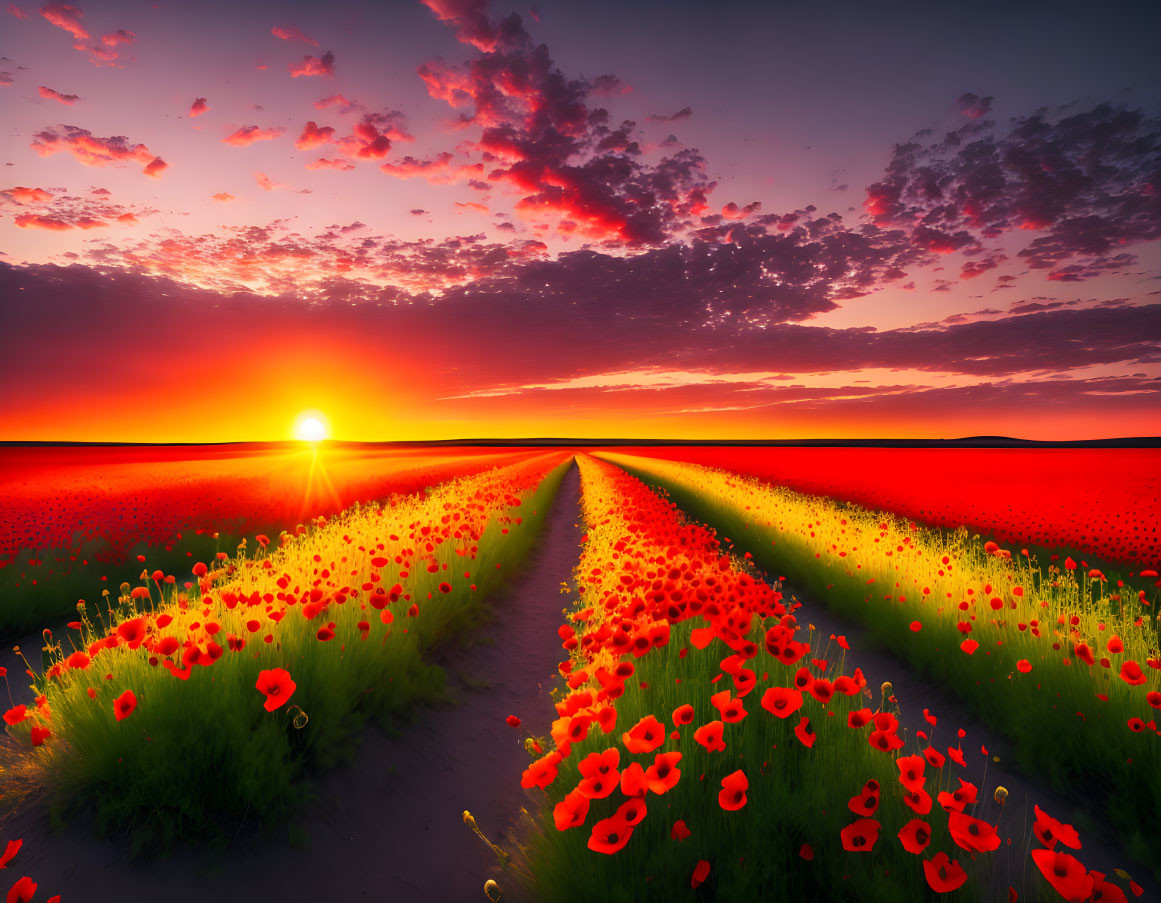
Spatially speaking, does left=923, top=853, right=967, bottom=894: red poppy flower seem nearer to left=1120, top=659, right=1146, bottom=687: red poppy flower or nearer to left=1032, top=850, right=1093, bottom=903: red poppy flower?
left=1032, top=850, right=1093, bottom=903: red poppy flower

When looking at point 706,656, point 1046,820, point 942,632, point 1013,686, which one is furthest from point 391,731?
point 942,632

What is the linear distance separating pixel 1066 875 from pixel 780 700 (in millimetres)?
1196

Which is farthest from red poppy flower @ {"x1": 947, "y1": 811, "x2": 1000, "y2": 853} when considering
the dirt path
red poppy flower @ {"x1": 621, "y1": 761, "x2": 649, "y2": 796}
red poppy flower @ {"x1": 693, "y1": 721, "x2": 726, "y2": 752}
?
the dirt path

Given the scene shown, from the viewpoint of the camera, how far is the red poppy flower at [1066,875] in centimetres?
171

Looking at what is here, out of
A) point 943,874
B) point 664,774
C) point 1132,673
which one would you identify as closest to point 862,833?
point 943,874

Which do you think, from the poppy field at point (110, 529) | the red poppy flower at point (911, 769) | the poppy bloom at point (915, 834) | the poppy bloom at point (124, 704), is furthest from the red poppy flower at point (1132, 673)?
the poppy field at point (110, 529)

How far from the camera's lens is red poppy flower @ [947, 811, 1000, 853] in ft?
6.30

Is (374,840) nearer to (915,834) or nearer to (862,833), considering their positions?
(862,833)

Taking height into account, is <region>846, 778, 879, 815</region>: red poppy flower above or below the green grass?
above

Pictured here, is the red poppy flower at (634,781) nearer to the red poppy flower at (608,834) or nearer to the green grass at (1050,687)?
the red poppy flower at (608,834)

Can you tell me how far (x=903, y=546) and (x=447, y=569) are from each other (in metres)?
7.62

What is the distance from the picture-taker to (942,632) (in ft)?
20.0

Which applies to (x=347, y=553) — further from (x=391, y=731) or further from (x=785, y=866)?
A: (x=785, y=866)

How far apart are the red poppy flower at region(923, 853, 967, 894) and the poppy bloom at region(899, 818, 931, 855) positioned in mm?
59
